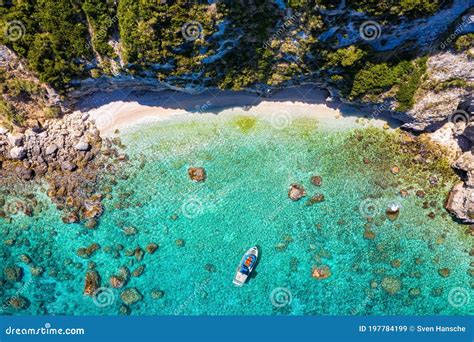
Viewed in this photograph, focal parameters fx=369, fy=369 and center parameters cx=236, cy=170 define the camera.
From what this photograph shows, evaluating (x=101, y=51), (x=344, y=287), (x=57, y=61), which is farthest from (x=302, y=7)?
(x=344, y=287)

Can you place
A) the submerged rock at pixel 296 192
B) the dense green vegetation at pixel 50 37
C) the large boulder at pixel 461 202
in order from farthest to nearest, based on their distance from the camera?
the submerged rock at pixel 296 192 → the large boulder at pixel 461 202 → the dense green vegetation at pixel 50 37

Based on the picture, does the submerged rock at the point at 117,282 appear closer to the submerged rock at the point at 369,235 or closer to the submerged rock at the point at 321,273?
the submerged rock at the point at 321,273

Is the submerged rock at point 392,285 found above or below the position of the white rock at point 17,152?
below

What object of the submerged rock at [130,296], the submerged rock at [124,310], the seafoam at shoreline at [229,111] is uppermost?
the seafoam at shoreline at [229,111]

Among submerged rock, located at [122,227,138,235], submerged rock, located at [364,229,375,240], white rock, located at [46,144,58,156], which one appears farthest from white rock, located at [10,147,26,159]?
submerged rock, located at [364,229,375,240]

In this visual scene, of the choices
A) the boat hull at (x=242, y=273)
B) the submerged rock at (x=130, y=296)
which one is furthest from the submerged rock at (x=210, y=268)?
the submerged rock at (x=130, y=296)

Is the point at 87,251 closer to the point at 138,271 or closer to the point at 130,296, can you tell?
the point at 138,271
